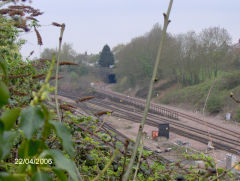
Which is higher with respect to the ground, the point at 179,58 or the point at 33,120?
the point at 179,58

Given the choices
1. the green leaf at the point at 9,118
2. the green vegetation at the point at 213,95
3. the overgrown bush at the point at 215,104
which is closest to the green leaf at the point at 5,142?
the green leaf at the point at 9,118

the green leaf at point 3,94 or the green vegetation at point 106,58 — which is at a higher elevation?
the green vegetation at point 106,58

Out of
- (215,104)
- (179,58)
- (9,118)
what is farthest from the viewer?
(179,58)

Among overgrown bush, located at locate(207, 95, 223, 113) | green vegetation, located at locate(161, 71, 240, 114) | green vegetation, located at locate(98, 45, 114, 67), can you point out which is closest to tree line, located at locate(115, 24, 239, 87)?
green vegetation, located at locate(161, 71, 240, 114)

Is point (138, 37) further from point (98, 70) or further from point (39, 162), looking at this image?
point (39, 162)

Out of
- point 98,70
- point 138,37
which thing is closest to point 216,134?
point 138,37

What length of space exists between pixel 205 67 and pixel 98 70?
50.7 ft

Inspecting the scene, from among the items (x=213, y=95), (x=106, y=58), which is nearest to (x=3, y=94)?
(x=213, y=95)

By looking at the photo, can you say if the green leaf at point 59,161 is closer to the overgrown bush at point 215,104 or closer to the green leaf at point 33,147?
the green leaf at point 33,147

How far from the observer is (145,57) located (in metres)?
32.4

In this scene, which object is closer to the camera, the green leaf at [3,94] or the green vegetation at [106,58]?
the green leaf at [3,94]

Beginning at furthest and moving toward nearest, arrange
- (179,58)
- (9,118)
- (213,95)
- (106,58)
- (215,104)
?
(106,58), (179,58), (213,95), (215,104), (9,118)

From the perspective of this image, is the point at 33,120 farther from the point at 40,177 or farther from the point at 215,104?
Result: the point at 215,104

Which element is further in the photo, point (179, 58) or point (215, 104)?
point (179, 58)
